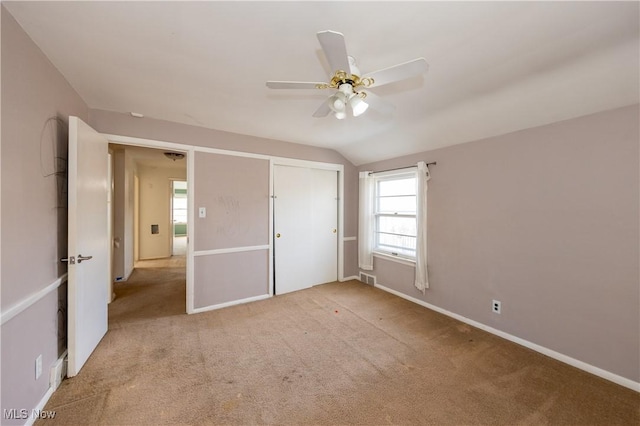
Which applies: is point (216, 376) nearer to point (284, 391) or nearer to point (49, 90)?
point (284, 391)

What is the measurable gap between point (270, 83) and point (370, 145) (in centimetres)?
246

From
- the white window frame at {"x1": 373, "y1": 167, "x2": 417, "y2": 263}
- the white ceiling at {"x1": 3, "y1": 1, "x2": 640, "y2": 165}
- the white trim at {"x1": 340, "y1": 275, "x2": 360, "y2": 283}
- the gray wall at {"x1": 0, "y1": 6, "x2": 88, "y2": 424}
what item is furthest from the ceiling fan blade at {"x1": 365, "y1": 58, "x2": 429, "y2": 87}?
the white trim at {"x1": 340, "y1": 275, "x2": 360, "y2": 283}

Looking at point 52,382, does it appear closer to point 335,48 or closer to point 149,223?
point 335,48

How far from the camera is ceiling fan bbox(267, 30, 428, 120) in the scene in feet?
4.08

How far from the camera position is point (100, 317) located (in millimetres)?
2416

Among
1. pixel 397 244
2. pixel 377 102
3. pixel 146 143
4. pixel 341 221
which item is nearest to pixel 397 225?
pixel 397 244

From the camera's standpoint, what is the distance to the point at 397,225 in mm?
3945

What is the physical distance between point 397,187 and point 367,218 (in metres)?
0.71

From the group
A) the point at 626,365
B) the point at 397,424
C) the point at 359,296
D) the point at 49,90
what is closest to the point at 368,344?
the point at 397,424

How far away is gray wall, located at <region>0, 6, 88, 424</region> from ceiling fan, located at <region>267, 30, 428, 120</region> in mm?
1442

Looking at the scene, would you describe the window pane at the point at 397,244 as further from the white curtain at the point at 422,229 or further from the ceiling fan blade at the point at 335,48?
the ceiling fan blade at the point at 335,48

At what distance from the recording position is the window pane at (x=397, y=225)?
3.72 meters

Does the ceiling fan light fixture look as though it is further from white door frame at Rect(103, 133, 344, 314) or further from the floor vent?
the floor vent

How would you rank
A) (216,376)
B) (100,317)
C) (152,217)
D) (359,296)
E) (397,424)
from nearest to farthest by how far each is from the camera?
(397,424) < (216,376) < (100,317) < (359,296) < (152,217)
